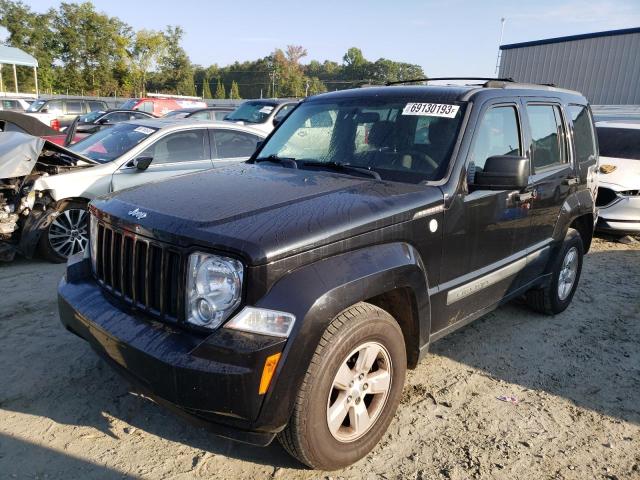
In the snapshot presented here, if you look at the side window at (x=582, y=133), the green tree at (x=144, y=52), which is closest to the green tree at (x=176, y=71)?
the green tree at (x=144, y=52)

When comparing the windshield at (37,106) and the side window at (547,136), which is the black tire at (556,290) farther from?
the windshield at (37,106)

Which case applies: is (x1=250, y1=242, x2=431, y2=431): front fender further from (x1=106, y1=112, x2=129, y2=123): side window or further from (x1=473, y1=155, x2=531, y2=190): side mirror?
(x1=106, y1=112, x2=129, y2=123): side window

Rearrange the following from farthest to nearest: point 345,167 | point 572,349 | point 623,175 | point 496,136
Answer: point 623,175, point 572,349, point 496,136, point 345,167

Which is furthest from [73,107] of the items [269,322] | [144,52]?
[144,52]

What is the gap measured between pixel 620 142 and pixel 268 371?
8200mm

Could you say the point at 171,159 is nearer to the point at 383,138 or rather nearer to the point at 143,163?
the point at 143,163

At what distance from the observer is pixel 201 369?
204cm

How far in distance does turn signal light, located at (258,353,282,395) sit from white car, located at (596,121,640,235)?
673 cm

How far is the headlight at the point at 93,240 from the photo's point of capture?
9.38 feet

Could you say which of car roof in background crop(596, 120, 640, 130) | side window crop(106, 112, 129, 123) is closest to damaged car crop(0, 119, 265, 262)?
car roof in background crop(596, 120, 640, 130)

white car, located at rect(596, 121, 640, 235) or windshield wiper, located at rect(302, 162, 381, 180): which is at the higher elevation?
windshield wiper, located at rect(302, 162, 381, 180)

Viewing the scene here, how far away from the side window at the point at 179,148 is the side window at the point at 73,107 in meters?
17.5

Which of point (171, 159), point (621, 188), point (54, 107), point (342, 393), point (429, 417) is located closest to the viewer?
point (342, 393)

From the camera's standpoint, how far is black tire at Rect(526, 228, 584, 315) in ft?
14.1
